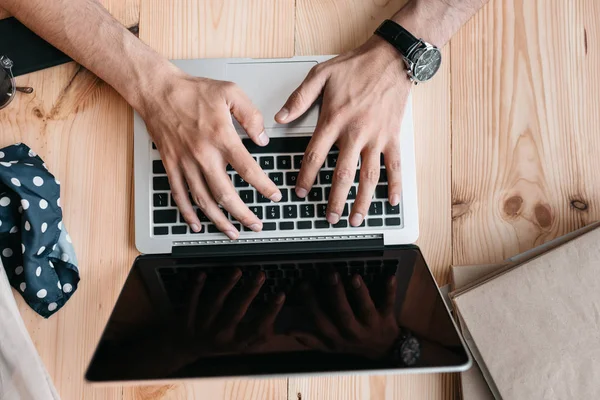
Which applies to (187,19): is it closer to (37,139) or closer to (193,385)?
(37,139)

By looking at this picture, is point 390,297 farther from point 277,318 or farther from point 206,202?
point 206,202

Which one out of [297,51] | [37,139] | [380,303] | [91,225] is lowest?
[380,303]

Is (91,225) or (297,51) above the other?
(297,51)

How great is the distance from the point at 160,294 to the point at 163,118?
0.24 m

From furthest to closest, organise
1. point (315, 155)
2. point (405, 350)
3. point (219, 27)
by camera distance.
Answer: point (219, 27), point (315, 155), point (405, 350)

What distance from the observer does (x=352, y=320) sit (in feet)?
1.84

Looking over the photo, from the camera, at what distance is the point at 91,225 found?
2.28ft

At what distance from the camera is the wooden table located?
26.6 inches

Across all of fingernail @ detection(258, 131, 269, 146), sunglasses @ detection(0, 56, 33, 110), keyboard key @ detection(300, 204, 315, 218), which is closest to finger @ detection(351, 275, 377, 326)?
keyboard key @ detection(300, 204, 315, 218)

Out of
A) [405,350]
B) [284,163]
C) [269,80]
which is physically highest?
[269,80]

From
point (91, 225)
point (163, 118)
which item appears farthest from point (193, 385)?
point (163, 118)

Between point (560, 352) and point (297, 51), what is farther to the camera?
point (297, 51)

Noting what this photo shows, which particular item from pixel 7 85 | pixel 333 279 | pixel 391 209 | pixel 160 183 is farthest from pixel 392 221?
pixel 7 85

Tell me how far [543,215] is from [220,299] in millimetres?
464
